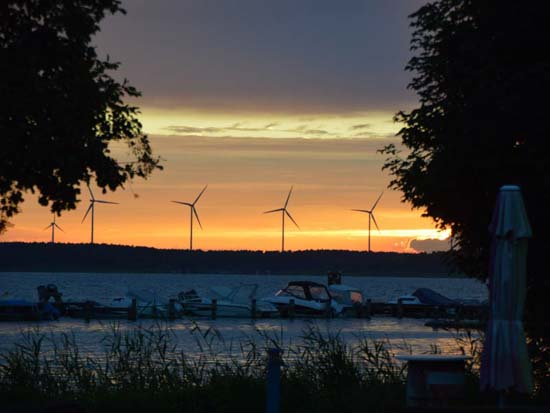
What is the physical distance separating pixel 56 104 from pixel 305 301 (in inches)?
2951

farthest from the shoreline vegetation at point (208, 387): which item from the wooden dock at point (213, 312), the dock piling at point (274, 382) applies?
the wooden dock at point (213, 312)

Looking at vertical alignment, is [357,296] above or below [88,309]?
above

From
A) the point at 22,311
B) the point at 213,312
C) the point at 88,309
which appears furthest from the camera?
the point at 213,312

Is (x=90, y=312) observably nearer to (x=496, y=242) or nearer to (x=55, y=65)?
(x=55, y=65)

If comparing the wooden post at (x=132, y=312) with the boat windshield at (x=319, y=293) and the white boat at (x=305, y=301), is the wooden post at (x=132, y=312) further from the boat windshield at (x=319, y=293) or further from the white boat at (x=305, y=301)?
the boat windshield at (x=319, y=293)

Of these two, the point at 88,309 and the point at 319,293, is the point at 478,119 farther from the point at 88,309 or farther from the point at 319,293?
the point at 319,293

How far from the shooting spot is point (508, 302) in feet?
47.2

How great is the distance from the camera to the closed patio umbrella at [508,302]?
14.4 m

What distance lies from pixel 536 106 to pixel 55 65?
9.53 m

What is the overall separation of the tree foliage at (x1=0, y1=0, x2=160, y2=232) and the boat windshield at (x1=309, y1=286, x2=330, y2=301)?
3015 inches

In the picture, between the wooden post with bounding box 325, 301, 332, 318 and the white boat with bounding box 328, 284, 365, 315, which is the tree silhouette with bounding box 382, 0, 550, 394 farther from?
the white boat with bounding box 328, 284, 365, 315

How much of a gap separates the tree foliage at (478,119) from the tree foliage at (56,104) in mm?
6929

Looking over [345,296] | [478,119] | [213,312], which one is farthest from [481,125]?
[345,296]

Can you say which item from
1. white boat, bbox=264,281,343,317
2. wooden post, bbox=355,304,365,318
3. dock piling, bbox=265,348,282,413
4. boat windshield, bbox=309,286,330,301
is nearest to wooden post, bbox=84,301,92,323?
white boat, bbox=264,281,343,317
